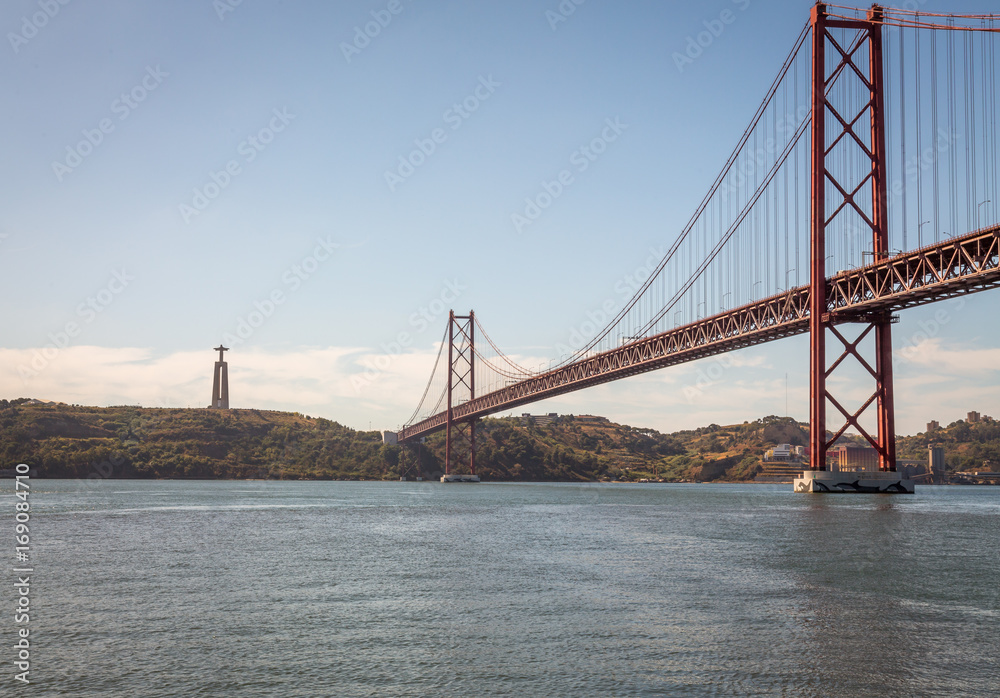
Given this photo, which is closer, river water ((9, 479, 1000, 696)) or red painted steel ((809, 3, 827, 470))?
river water ((9, 479, 1000, 696))

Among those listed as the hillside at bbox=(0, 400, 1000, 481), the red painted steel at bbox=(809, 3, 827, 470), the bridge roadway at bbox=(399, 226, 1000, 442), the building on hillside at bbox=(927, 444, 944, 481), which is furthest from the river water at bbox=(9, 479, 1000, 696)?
the building on hillside at bbox=(927, 444, 944, 481)

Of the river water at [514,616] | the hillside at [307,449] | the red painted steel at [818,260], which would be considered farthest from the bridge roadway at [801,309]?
the hillside at [307,449]

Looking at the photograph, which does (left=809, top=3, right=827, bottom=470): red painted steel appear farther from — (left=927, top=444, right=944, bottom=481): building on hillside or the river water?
(left=927, top=444, right=944, bottom=481): building on hillside

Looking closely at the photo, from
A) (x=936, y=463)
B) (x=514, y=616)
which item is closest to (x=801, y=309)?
(x=514, y=616)

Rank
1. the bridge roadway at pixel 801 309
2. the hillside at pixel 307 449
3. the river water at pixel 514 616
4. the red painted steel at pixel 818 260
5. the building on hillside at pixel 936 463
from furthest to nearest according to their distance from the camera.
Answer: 1. the building on hillside at pixel 936 463
2. the hillside at pixel 307 449
3. the red painted steel at pixel 818 260
4. the bridge roadway at pixel 801 309
5. the river water at pixel 514 616

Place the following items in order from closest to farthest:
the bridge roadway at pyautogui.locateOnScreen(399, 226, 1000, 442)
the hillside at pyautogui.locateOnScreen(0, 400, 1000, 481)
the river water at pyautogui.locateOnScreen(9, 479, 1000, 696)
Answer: the river water at pyautogui.locateOnScreen(9, 479, 1000, 696), the bridge roadway at pyautogui.locateOnScreen(399, 226, 1000, 442), the hillside at pyautogui.locateOnScreen(0, 400, 1000, 481)

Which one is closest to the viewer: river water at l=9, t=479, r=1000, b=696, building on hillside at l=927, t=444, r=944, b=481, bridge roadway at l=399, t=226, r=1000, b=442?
river water at l=9, t=479, r=1000, b=696

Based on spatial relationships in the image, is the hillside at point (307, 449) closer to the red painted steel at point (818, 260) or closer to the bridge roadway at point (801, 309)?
the bridge roadway at point (801, 309)

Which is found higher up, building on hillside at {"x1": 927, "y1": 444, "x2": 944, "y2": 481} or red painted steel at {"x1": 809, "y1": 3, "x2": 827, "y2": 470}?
red painted steel at {"x1": 809, "y1": 3, "x2": 827, "y2": 470}
